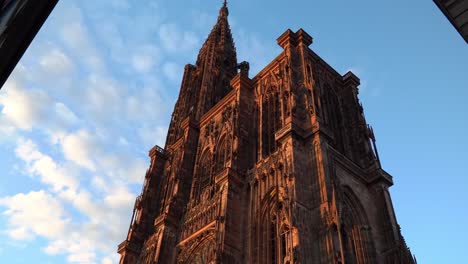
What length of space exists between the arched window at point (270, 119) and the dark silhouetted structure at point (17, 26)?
19.5 meters

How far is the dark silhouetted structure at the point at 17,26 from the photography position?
6.98 m

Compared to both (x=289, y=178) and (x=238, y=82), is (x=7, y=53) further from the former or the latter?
(x=238, y=82)

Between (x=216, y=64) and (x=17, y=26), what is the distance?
38226 mm

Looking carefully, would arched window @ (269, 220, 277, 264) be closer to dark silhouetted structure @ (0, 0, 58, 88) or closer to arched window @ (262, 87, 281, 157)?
arched window @ (262, 87, 281, 157)

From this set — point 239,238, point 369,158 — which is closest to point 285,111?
point 369,158

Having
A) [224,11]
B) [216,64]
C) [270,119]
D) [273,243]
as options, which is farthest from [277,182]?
[224,11]

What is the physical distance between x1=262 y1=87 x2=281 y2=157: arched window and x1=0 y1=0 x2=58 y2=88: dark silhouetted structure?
19.5m

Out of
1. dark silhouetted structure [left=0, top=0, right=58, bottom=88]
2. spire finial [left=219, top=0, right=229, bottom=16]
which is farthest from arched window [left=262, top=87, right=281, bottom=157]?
spire finial [left=219, top=0, right=229, bottom=16]

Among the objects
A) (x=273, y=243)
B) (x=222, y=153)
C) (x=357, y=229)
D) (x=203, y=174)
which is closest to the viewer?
(x=273, y=243)

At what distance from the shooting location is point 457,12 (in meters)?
7.29

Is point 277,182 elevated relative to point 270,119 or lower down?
lower down

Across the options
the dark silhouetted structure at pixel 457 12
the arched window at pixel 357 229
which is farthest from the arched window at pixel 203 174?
the dark silhouetted structure at pixel 457 12

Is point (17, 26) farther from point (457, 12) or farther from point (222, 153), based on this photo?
point (222, 153)

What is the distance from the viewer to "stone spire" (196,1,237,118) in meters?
40.9
